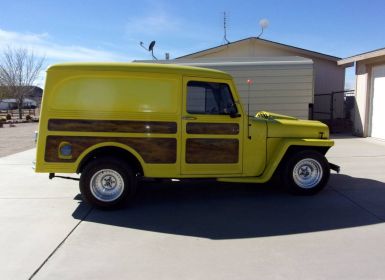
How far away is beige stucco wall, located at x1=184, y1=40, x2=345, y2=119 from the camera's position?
18484 mm

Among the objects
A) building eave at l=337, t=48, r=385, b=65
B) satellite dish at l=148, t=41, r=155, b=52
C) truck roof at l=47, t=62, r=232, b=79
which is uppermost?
satellite dish at l=148, t=41, r=155, b=52

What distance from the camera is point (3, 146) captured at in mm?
13688

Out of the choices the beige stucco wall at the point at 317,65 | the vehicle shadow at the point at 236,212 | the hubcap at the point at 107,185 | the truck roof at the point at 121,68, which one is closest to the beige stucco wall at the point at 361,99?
the beige stucco wall at the point at 317,65

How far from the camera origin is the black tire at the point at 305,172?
6.48 metres

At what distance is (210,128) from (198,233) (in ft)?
5.87

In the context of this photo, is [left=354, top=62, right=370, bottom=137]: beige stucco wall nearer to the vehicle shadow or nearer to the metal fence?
the metal fence

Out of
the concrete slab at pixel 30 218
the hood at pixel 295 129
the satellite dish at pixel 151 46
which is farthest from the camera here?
the satellite dish at pixel 151 46

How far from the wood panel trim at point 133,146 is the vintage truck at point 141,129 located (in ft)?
0.05

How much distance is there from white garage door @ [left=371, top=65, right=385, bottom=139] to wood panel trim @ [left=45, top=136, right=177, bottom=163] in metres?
10.6

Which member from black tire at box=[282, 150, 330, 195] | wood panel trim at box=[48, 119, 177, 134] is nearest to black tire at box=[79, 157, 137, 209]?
wood panel trim at box=[48, 119, 177, 134]

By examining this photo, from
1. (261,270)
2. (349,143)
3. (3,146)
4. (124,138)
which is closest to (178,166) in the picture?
(124,138)

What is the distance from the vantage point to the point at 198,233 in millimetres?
4859

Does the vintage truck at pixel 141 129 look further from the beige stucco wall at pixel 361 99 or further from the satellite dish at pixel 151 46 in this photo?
the satellite dish at pixel 151 46

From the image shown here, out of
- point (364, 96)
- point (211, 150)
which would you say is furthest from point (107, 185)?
point (364, 96)
